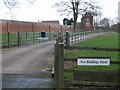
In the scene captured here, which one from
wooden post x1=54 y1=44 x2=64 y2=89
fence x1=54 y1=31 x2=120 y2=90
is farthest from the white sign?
wooden post x1=54 y1=44 x2=64 y2=89

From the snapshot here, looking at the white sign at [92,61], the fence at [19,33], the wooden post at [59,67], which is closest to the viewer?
the white sign at [92,61]

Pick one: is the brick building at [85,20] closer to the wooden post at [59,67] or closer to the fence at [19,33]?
the fence at [19,33]

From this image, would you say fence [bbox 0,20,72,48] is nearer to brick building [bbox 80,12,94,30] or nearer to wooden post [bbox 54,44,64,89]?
brick building [bbox 80,12,94,30]

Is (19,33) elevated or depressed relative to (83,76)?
elevated

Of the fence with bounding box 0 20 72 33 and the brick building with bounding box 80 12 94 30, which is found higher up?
the brick building with bounding box 80 12 94 30

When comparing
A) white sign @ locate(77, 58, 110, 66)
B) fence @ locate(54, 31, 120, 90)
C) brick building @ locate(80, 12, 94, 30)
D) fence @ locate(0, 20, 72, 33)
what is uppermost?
brick building @ locate(80, 12, 94, 30)

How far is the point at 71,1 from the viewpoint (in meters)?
47.8

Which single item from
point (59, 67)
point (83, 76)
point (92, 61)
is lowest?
point (83, 76)

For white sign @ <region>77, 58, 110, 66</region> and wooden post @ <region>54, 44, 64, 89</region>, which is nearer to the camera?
white sign @ <region>77, 58, 110, 66</region>

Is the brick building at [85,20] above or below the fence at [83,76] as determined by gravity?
above

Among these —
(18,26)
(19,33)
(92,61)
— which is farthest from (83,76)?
(18,26)

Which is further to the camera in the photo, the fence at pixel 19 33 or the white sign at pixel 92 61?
the fence at pixel 19 33

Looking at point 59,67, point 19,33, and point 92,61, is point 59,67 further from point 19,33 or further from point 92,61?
point 19,33

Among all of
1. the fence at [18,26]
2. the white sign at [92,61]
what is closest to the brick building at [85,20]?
the fence at [18,26]
